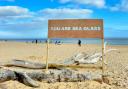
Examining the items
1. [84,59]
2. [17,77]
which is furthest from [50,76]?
[84,59]

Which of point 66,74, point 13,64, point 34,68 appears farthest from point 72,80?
point 13,64

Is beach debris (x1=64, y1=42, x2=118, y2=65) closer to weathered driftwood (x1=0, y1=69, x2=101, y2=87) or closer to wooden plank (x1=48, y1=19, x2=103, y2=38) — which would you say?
wooden plank (x1=48, y1=19, x2=103, y2=38)

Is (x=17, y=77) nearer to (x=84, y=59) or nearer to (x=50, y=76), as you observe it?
(x=50, y=76)

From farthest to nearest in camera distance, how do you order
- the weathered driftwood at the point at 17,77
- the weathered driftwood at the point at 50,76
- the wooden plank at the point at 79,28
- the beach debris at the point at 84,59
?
the beach debris at the point at 84,59
the wooden plank at the point at 79,28
the weathered driftwood at the point at 50,76
the weathered driftwood at the point at 17,77

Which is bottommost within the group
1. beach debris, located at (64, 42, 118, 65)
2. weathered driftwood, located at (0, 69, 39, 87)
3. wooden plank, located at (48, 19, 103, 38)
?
weathered driftwood, located at (0, 69, 39, 87)

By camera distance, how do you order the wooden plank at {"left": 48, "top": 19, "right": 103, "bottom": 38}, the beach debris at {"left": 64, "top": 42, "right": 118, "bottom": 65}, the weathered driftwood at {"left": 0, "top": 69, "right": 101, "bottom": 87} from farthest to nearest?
the beach debris at {"left": 64, "top": 42, "right": 118, "bottom": 65}, the wooden plank at {"left": 48, "top": 19, "right": 103, "bottom": 38}, the weathered driftwood at {"left": 0, "top": 69, "right": 101, "bottom": 87}

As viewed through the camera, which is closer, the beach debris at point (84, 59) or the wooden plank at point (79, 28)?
the wooden plank at point (79, 28)

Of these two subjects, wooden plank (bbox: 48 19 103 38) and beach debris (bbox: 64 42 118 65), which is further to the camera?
beach debris (bbox: 64 42 118 65)

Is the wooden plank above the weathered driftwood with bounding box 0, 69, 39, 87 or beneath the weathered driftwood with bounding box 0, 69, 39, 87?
above

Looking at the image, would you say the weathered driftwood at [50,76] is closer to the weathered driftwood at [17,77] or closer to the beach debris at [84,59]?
the weathered driftwood at [17,77]

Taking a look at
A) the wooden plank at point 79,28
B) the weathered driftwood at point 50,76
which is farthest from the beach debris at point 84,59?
the weathered driftwood at point 50,76

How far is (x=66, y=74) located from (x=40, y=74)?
2.83 ft

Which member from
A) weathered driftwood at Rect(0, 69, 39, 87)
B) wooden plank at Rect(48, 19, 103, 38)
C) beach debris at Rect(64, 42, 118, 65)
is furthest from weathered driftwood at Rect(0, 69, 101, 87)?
beach debris at Rect(64, 42, 118, 65)

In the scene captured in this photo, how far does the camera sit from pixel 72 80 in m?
10.2
